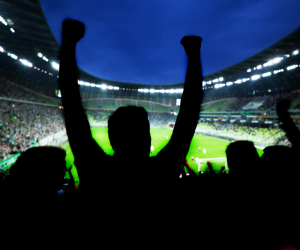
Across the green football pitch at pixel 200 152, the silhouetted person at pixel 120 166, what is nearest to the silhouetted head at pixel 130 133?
the silhouetted person at pixel 120 166

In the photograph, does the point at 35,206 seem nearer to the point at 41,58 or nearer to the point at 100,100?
the point at 41,58

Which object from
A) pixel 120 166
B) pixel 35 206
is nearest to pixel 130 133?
pixel 120 166

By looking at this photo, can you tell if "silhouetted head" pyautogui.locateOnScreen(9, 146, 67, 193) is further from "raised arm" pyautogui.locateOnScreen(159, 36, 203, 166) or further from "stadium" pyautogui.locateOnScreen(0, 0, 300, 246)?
"stadium" pyautogui.locateOnScreen(0, 0, 300, 246)

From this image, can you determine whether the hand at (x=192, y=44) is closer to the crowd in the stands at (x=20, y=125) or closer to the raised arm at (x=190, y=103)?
the raised arm at (x=190, y=103)

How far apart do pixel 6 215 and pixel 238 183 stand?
7.24ft

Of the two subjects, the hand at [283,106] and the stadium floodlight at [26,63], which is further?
the stadium floodlight at [26,63]

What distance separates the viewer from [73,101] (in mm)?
1022

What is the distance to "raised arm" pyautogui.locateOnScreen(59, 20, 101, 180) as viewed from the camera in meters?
1.01

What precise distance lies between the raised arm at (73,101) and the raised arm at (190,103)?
0.50m

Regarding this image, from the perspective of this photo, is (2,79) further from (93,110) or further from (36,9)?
(93,110)

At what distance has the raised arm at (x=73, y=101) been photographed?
1012 millimetres

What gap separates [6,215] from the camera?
1.28 metres

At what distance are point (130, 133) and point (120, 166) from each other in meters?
0.21

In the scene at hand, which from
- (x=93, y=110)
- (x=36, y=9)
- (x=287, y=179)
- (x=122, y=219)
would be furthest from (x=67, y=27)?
(x=93, y=110)
